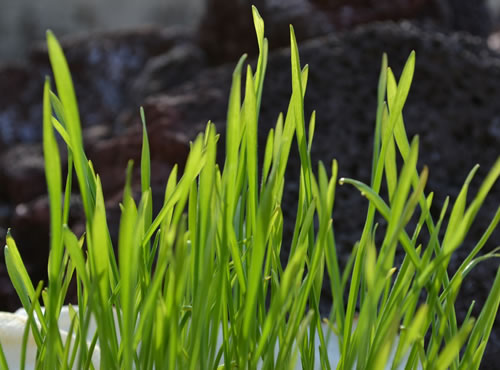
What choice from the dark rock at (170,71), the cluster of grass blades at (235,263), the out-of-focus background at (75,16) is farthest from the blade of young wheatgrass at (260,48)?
the out-of-focus background at (75,16)

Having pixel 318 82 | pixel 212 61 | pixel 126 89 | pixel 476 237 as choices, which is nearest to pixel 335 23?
pixel 212 61

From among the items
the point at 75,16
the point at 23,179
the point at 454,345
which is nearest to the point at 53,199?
the point at 454,345

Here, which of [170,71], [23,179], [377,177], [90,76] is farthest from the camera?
[90,76]

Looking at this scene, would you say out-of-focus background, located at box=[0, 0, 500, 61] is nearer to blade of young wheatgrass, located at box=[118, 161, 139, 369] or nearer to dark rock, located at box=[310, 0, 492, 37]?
dark rock, located at box=[310, 0, 492, 37]

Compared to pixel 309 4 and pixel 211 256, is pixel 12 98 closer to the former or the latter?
pixel 309 4

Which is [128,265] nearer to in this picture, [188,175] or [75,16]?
[188,175]

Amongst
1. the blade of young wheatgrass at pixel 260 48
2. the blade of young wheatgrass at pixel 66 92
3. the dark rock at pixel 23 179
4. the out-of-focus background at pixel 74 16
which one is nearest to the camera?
the blade of young wheatgrass at pixel 66 92

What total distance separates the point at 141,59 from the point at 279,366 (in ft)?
8.51

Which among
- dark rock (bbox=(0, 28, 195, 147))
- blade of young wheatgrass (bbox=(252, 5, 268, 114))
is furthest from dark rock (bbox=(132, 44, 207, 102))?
blade of young wheatgrass (bbox=(252, 5, 268, 114))

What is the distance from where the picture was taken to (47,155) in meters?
0.27

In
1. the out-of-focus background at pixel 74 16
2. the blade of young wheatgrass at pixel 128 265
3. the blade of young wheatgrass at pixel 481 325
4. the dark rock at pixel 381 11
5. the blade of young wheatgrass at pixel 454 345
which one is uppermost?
the out-of-focus background at pixel 74 16

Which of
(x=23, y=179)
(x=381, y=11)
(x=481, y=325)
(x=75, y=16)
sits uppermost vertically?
(x=75, y=16)

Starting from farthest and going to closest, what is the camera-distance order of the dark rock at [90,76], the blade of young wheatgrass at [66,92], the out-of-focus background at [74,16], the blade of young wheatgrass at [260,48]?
the out-of-focus background at [74,16]
the dark rock at [90,76]
the blade of young wheatgrass at [260,48]
the blade of young wheatgrass at [66,92]

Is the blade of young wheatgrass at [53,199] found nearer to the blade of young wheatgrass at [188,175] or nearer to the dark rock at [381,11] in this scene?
the blade of young wheatgrass at [188,175]
